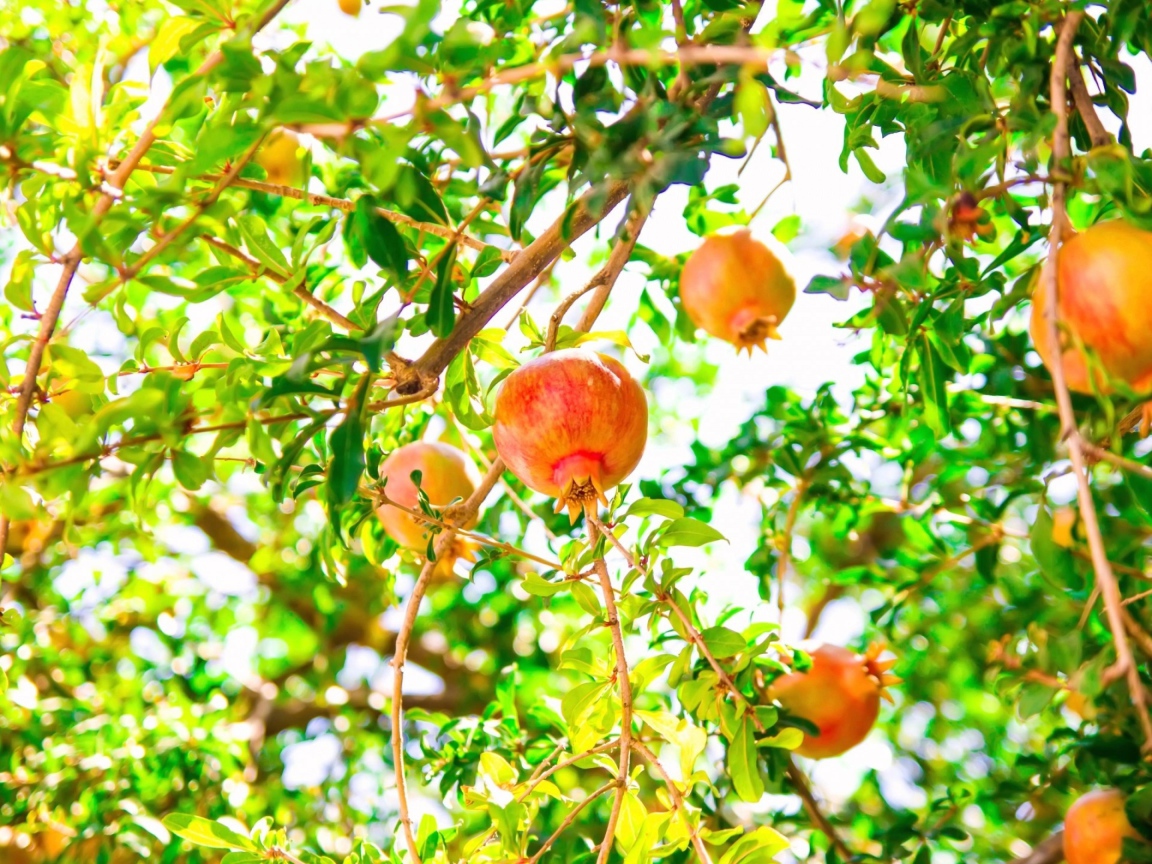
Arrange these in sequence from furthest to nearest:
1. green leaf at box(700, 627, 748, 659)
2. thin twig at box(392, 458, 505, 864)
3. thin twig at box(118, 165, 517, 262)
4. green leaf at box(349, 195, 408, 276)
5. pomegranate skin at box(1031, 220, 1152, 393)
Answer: green leaf at box(700, 627, 748, 659) < thin twig at box(392, 458, 505, 864) < thin twig at box(118, 165, 517, 262) < green leaf at box(349, 195, 408, 276) < pomegranate skin at box(1031, 220, 1152, 393)

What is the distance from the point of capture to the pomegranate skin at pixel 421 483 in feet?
5.88

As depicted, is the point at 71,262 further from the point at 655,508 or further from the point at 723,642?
the point at 723,642

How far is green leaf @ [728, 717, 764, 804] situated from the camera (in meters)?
1.43

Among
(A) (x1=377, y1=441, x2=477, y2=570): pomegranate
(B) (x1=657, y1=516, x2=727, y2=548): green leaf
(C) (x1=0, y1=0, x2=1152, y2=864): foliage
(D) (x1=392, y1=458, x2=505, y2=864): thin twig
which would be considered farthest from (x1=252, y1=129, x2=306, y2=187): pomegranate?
(B) (x1=657, y1=516, x2=727, y2=548): green leaf

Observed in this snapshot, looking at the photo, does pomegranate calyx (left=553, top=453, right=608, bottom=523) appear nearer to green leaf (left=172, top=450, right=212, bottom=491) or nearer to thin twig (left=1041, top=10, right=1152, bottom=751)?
green leaf (left=172, top=450, right=212, bottom=491)

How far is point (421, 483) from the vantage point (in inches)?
71.9

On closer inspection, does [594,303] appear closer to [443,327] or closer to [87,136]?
[443,327]

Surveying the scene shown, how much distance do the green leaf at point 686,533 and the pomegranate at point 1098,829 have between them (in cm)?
82

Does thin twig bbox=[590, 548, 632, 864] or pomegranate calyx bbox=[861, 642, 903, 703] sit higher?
pomegranate calyx bbox=[861, 642, 903, 703]

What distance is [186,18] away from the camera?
1259 millimetres

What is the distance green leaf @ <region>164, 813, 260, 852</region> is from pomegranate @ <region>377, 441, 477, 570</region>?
0.52 metres

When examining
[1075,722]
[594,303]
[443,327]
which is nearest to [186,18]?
[443,327]

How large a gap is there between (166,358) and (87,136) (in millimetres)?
1816

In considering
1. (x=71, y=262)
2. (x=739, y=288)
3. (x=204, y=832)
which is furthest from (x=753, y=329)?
(x=204, y=832)
